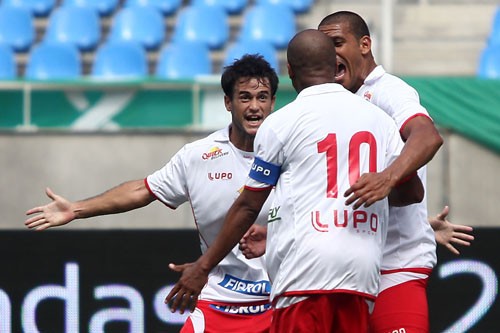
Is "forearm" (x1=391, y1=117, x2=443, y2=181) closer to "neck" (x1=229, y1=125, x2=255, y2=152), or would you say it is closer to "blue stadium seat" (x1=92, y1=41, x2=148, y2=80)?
"neck" (x1=229, y1=125, x2=255, y2=152)

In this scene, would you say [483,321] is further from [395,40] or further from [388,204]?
[395,40]

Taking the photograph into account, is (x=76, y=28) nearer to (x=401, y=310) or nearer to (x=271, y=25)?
(x=271, y=25)

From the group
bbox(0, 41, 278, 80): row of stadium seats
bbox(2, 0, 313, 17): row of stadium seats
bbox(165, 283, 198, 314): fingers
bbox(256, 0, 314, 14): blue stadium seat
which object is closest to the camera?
bbox(165, 283, 198, 314): fingers

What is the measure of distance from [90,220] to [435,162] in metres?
3.63

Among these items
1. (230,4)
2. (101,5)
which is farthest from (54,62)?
(230,4)

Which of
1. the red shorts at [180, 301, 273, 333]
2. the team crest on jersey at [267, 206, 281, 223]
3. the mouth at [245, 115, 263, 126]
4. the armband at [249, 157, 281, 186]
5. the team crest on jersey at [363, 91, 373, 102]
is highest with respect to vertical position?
the team crest on jersey at [363, 91, 373, 102]

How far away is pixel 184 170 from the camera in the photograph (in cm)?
580

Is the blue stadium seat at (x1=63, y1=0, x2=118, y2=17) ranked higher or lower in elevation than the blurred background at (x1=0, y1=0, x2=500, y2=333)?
higher

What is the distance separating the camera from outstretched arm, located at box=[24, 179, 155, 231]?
18.0 feet

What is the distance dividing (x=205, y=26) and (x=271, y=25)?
2.91ft

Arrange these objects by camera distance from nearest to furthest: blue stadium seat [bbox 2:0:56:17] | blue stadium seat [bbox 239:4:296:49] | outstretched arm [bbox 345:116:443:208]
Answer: outstretched arm [bbox 345:116:443:208]
blue stadium seat [bbox 239:4:296:49]
blue stadium seat [bbox 2:0:56:17]

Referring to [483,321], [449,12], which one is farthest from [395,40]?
[483,321]

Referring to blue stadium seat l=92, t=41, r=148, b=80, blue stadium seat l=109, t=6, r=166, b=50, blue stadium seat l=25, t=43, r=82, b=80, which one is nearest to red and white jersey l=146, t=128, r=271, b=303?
blue stadium seat l=92, t=41, r=148, b=80

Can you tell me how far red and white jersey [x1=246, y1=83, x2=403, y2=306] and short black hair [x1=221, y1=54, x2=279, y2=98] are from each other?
4.14ft
